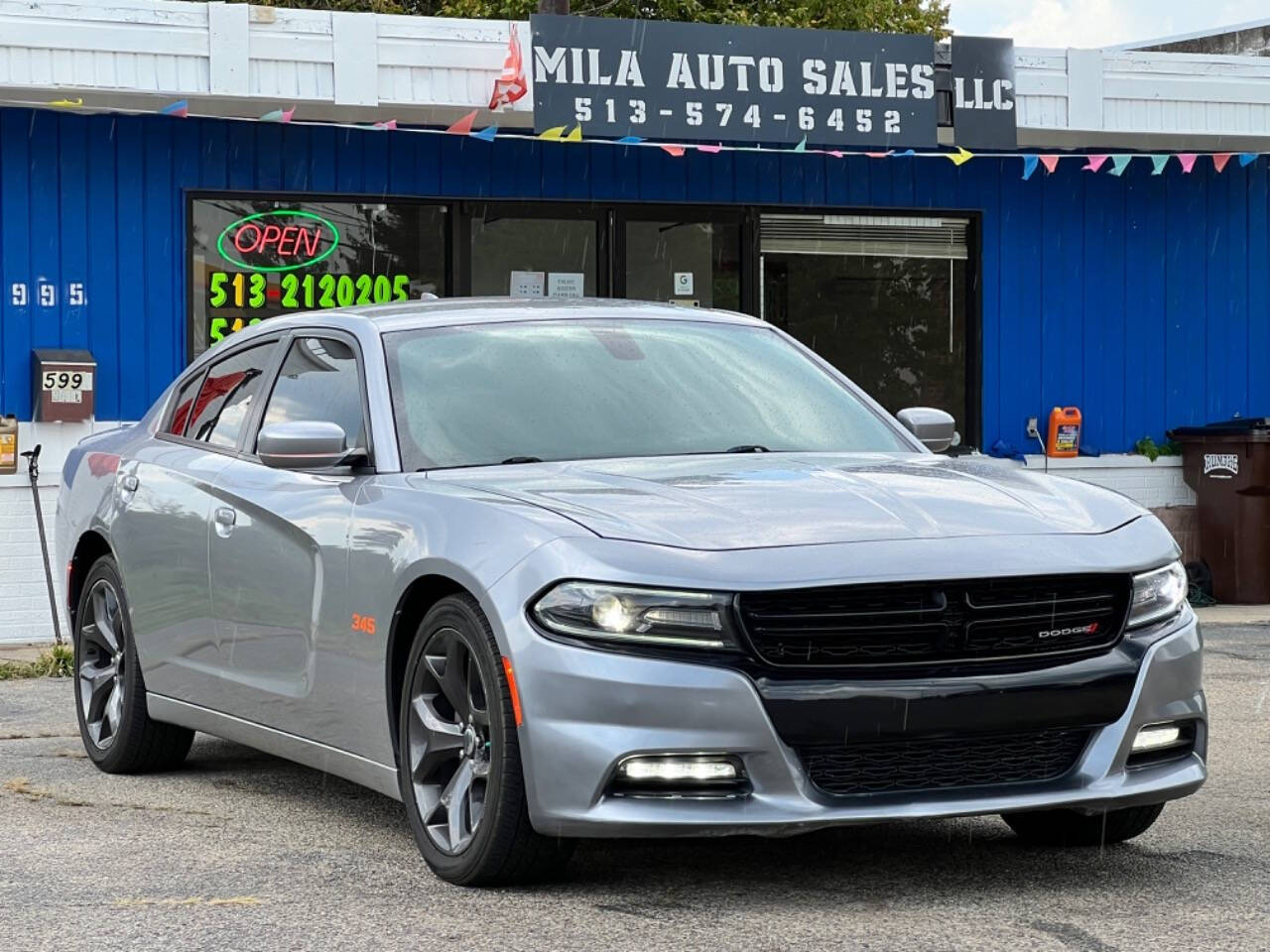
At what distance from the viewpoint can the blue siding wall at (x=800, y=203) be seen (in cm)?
1280

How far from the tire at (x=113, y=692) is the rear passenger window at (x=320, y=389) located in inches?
42.9

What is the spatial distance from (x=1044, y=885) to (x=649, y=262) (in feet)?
31.1

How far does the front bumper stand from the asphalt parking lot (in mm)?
232

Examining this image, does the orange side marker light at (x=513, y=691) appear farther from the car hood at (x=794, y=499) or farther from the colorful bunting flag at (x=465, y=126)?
the colorful bunting flag at (x=465, y=126)

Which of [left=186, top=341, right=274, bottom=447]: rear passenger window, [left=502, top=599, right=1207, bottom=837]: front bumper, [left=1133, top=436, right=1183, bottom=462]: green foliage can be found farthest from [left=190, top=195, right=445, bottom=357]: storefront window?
[left=502, top=599, right=1207, bottom=837]: front bumper

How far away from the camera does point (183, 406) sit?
7.56 meters

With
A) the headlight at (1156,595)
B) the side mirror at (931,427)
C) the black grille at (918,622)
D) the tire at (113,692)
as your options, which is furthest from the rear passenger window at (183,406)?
the headlight at (1156,595)

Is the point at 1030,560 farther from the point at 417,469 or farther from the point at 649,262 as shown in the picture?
the point at 649,262

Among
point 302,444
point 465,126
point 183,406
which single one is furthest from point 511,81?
point 302,444

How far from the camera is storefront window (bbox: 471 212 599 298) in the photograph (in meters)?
13.9

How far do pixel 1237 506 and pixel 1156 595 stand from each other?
1004cm

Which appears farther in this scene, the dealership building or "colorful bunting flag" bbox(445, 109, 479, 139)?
"colorful bunting flag" bbox(445, 109, 479, 139)

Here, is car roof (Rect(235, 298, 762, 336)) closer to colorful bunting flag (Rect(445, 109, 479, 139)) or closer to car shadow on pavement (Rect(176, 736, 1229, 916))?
car shadow on pavement (Rect(176, 736, 1229, 916))

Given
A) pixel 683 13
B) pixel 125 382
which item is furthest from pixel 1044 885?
pixel 683 13
